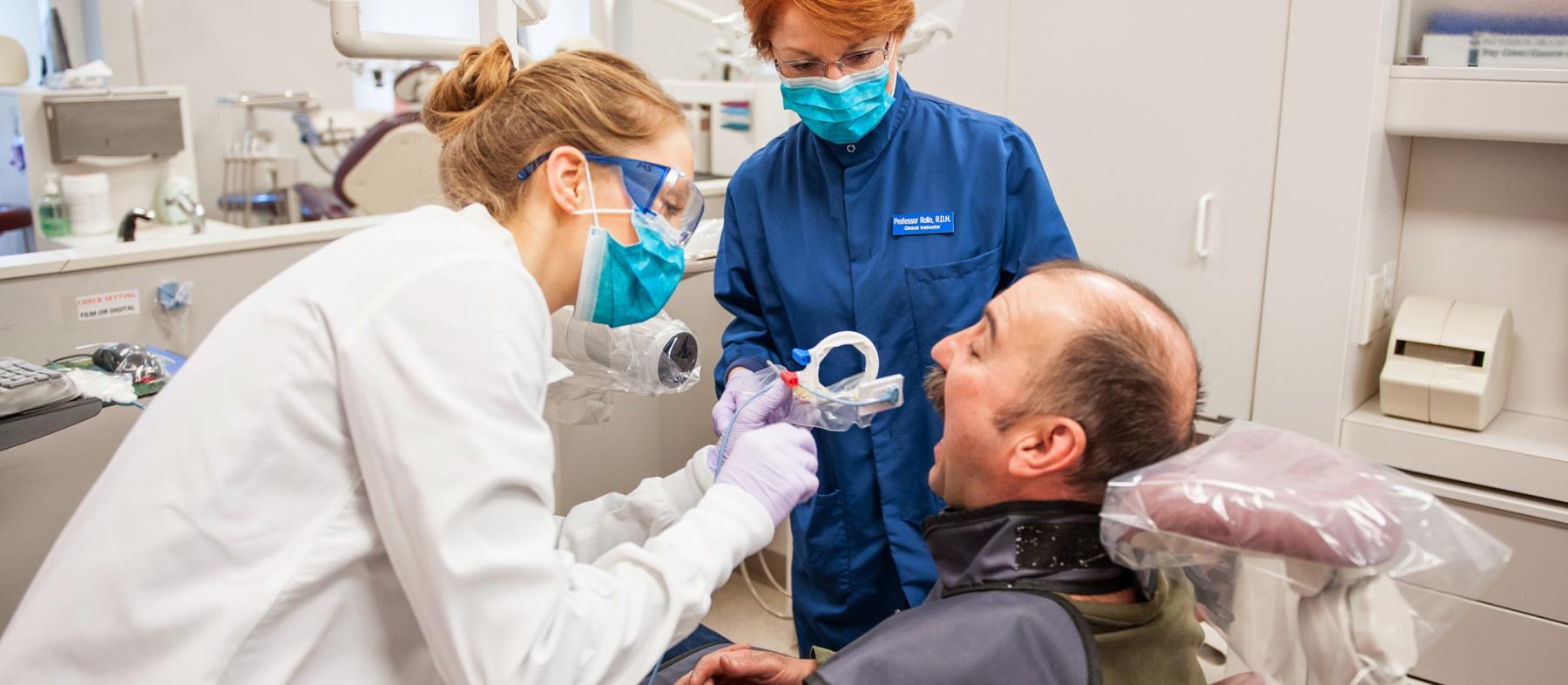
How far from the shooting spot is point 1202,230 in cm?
235

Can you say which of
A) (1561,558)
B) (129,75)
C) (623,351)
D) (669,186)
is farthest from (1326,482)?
(129,75)

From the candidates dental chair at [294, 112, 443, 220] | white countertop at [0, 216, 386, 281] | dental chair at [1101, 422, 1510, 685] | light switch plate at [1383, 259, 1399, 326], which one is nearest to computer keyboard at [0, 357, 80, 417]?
white countertop at [0, 216, 386, 281]

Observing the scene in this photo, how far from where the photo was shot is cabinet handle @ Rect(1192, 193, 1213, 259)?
2.33 meters

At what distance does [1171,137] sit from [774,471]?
152 centimetres

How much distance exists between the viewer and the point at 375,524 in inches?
38.0

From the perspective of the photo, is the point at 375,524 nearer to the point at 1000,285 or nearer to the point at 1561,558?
the point at 1000,285

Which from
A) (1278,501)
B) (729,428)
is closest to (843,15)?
(729,428)

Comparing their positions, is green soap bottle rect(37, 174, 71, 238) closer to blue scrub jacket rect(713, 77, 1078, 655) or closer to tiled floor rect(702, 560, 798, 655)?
tiled floor rect(702, 560, 798, 655)

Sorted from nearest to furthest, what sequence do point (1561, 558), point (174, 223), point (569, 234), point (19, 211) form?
point (569, 234)
point (1561, 558)
point (174, 223)
point (19, 211)

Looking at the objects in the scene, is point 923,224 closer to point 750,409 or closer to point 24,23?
point 750,409

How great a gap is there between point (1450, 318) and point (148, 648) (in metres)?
2.30

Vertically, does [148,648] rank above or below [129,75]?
below

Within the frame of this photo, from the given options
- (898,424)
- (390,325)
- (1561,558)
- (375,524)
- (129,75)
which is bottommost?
(1561,558)

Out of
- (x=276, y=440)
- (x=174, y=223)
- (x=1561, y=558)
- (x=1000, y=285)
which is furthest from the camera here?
(x=174, y=223)
